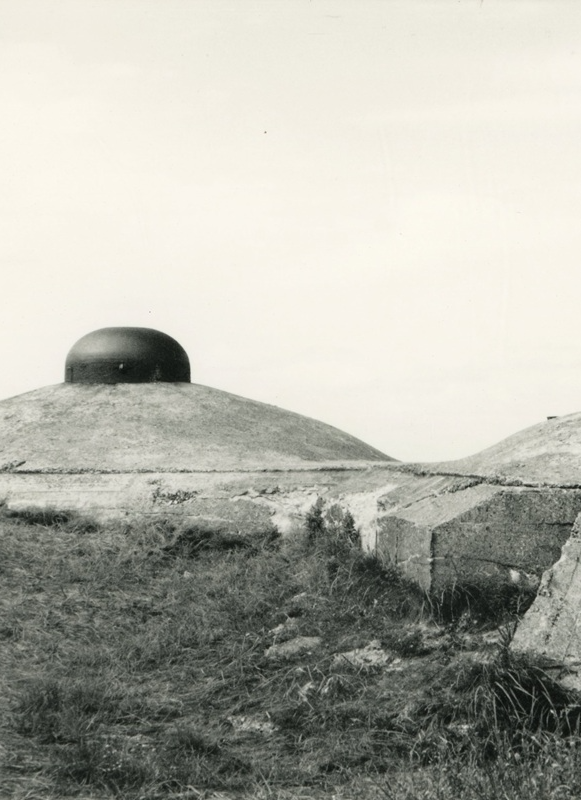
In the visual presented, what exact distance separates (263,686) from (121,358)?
587cm

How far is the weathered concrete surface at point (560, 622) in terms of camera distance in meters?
3.80

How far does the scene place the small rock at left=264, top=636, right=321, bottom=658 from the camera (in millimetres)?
4531

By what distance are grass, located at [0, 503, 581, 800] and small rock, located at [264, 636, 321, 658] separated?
16 millimetres

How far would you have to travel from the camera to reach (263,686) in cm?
429

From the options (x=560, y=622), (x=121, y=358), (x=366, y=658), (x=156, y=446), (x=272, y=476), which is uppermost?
(x=121, y=358)

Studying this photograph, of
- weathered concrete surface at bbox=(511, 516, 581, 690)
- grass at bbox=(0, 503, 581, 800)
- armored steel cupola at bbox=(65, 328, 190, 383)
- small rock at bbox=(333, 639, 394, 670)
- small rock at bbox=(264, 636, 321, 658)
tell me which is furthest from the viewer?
armored steel cupola at bbox=(65, 328, 190, 383)

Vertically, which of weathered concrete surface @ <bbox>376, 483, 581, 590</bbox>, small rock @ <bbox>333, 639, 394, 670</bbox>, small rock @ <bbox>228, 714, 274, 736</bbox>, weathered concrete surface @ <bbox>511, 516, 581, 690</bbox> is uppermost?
weathered concrete surface @ <bbox>376, 483, 581, 590</bbox>

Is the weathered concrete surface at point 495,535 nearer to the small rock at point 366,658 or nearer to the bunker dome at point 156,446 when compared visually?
the small rock at point 366,658

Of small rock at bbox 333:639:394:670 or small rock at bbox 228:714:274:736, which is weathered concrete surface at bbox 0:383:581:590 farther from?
small rock at bbox 228:714:274:736

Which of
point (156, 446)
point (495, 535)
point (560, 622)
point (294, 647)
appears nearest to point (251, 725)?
point (294, 647)

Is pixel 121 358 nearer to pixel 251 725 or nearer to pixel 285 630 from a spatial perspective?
pixel 285 630

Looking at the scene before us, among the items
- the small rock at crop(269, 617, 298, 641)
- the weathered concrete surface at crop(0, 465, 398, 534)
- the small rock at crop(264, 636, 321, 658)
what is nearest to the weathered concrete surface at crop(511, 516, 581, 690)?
the small rock at crop(264, 636, 321, 658)

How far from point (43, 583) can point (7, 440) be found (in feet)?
10.2

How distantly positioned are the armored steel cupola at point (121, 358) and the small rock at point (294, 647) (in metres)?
5.45
